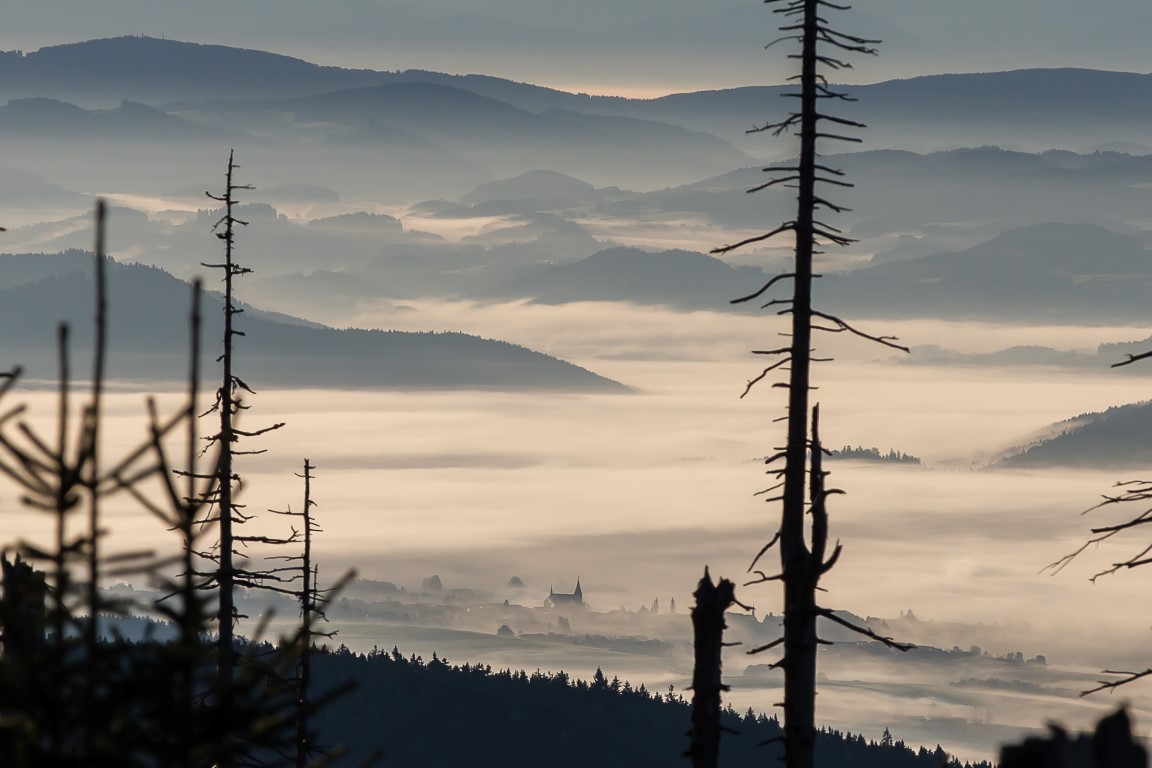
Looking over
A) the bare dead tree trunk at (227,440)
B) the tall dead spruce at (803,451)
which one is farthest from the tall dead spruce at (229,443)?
the tall dead spruce at (803,451)

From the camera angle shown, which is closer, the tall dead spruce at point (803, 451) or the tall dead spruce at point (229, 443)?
the tall dead spruce at point (803, 451)

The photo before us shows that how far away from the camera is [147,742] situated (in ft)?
26.1

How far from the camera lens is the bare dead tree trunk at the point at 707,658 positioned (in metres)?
20.5

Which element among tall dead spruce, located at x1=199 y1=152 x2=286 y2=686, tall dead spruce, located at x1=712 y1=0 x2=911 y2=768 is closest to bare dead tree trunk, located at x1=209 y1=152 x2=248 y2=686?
tall dead spruce, located at x1=199 y1=152 x2=286 y2=686

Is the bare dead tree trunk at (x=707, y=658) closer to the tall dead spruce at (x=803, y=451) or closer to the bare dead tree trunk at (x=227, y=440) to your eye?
the tall dead spruce at (x=803, y=451)

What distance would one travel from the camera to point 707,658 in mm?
20625

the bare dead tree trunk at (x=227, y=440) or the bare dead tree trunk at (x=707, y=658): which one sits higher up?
the bare dead tree trunk at (x=227, y=440)

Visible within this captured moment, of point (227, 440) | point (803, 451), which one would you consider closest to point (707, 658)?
point (803, 451)

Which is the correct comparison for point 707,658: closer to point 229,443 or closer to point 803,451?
point 803,451

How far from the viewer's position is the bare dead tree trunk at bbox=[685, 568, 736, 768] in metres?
20.5

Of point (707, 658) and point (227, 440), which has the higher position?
point (227, 440)

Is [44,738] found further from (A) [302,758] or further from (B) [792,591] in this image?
(A) [302,758]

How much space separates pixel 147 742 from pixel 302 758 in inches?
1359

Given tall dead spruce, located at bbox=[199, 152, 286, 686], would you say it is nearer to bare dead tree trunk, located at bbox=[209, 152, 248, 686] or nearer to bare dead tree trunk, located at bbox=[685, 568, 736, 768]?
bare dead tree trunk, located at bbox=[209, 152, 248, 686]
